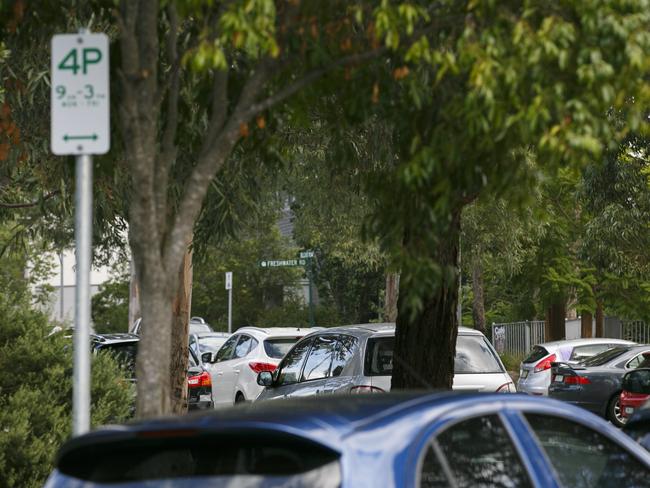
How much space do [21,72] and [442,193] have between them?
8.07 meters

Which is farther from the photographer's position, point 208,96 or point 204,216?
point 204,216

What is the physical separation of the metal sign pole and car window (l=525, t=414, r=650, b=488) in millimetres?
1815

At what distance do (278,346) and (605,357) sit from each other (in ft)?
18.1

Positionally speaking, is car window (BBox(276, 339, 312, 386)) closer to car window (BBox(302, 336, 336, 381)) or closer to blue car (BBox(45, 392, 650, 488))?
car window (BBox(302, 336, 336, 381))

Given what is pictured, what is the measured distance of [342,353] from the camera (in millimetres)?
13836

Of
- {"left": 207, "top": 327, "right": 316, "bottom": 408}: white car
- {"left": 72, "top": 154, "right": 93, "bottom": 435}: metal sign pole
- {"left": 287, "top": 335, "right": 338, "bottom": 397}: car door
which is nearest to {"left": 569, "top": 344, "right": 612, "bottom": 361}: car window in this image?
{"left": 207, "top": 327, "right": 316, "bottom": 408}: white car

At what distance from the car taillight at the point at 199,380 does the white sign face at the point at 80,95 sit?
14.5 m

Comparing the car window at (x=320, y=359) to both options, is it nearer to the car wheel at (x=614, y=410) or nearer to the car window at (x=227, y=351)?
the car wheel at (x=614, y=410)

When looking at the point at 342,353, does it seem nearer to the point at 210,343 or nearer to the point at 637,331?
the point at 210,343

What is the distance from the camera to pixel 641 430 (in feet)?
24.3

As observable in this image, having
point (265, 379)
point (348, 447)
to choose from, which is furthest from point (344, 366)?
point (348, 447)

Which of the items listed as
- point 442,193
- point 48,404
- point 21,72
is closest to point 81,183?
point 442,193

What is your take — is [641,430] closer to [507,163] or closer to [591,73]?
[507,163]

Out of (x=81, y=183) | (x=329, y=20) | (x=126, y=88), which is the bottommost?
(x=81, y=183)
